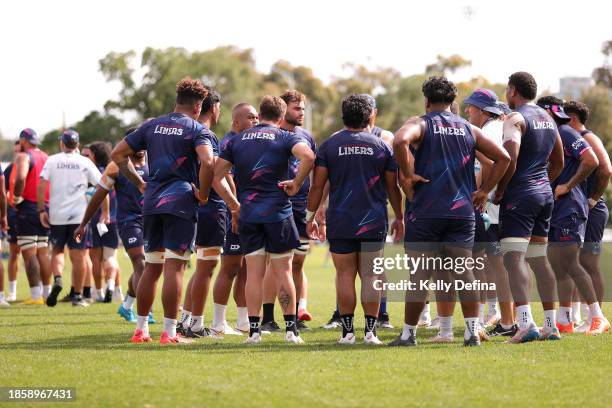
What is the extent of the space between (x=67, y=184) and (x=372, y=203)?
8.16 metres

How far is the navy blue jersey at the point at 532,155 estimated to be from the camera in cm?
1052

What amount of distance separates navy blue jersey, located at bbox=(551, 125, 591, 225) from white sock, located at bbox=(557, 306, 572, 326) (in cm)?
102

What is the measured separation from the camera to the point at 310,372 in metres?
8.20

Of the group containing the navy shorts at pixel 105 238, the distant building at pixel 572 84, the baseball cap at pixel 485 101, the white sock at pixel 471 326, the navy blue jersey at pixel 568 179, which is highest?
the distant building at pixel 572 84

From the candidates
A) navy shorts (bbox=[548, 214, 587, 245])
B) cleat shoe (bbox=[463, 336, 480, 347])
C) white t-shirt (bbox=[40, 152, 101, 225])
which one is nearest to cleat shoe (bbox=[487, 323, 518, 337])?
navy shorts (bbox=[548, 214, 587, 245])

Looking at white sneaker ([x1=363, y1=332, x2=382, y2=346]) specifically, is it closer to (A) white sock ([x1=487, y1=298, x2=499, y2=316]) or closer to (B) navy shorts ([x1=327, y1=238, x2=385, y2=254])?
(B) navy shorts ([x1=327, y1=238, x2=385, y2=254])

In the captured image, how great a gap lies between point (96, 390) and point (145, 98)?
3063 inches

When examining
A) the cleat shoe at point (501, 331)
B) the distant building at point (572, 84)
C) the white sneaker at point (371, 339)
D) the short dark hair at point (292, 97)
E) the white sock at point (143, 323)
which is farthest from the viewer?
the distant building at point (572, 84)

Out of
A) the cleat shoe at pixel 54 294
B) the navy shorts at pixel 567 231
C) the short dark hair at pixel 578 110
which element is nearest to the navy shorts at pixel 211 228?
the navy shorts at pixel 567 231

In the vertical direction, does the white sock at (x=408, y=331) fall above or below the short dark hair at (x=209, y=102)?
below

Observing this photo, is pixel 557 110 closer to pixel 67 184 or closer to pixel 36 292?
pixel 67 184

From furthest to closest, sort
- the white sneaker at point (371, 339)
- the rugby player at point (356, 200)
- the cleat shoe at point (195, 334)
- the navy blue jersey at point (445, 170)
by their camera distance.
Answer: the cleat shoe at point (195, 334) < the white sneaker at point (371, 339) < the rugby player at point (356, 200) < the navy blue jersey at point (445, 170)

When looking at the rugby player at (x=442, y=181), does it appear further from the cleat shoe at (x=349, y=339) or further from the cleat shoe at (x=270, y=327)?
the cleat shoe at (x=270, y=327)

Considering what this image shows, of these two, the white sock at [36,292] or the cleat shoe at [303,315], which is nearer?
the cleat shoe at [303,315]
